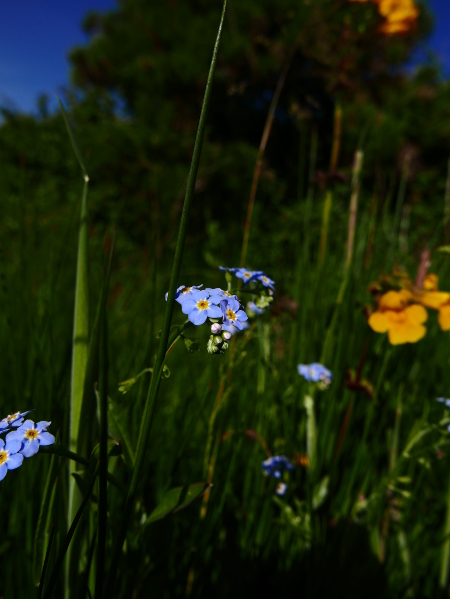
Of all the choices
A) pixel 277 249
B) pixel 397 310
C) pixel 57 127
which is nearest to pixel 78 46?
pixel 57 127

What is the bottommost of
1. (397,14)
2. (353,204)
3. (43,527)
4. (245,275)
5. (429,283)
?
(43,527)

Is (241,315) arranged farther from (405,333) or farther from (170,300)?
(405,333)

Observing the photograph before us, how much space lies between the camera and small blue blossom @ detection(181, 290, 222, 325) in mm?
522

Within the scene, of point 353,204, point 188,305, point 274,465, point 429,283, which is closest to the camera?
point 188,305

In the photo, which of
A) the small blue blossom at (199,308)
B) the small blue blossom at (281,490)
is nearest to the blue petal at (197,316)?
the small blue blossom at (199,308)

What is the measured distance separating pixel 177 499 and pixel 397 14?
1.57 meters

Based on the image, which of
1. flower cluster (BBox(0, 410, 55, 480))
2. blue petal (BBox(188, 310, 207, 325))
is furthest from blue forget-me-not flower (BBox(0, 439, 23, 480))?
blue petal (BBox(188, 310, 207, 325))

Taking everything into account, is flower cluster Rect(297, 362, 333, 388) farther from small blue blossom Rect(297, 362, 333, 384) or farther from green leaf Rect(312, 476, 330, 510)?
green leaf Rect(312, 476, 330, 510)

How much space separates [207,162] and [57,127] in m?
1.92

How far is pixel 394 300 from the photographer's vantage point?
1.02 metres

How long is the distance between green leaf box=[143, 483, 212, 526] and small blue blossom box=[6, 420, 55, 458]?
0.23 meters

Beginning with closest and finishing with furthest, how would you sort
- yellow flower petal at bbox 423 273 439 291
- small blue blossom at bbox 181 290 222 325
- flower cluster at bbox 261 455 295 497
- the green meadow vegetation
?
small blue blossom at bbox 181 290 222 325 → the green meadow vegetation → flower cluster at bbox 261 455 295 497 → yellow flower petal at bbox 423 273 439 291

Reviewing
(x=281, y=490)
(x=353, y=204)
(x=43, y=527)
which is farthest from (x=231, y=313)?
(x=353, y=204)

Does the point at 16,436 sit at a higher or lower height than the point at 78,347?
lower
